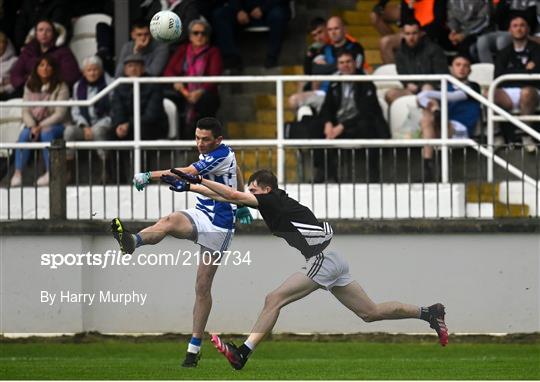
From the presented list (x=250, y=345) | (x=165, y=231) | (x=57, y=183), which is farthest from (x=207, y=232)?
(x=57, y=183)

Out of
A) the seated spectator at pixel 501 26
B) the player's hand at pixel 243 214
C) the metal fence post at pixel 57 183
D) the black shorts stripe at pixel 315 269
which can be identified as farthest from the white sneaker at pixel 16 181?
the seated spectator at pixel 501 26

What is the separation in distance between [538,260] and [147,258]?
4213mm

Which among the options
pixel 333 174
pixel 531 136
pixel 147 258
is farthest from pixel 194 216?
pixel 531 136

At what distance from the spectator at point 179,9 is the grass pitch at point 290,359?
13.5ft

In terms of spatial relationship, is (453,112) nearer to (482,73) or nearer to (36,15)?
(482,73)

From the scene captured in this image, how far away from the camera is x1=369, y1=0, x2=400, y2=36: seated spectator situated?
24.7 m

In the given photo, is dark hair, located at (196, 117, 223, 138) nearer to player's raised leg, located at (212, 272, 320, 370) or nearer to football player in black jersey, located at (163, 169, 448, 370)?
football player in black jersey, located at (163, 169, 448, 370)

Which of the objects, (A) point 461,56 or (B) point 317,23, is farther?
(B) point 317,23

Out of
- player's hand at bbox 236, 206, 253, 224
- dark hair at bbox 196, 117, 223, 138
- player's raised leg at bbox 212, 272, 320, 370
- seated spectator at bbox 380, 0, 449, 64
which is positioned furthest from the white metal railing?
player's raised leg at bbox 212, 272, 320, 370

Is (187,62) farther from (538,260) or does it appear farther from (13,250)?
(538,260)

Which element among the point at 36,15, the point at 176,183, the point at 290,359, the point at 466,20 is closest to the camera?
the point at 176,183

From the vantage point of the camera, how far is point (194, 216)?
19.5 meters

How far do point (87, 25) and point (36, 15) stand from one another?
737mm

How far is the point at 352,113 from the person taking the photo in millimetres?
22688
